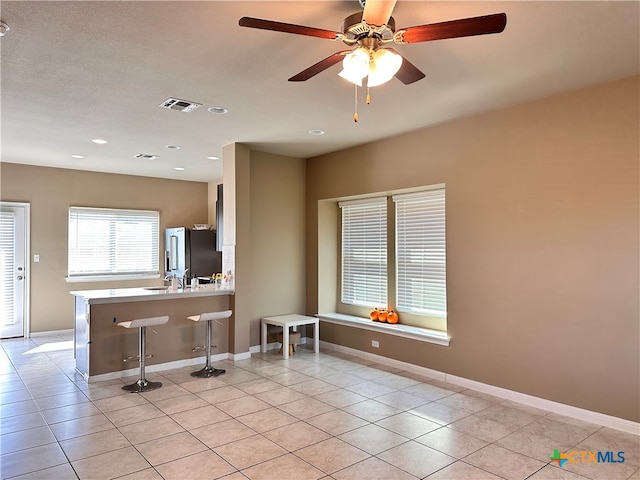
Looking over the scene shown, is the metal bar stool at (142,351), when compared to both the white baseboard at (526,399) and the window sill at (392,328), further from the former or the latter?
the white baseboard at (526,399)

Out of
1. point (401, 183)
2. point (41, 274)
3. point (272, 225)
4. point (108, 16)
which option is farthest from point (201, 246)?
point (108, 16)

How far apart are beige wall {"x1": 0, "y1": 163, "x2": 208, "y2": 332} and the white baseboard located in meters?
5.12

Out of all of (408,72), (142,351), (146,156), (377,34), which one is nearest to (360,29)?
(377,34)

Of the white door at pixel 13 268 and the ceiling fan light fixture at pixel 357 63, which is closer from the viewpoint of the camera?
the ceiling fan light fixture at pixel 357 63

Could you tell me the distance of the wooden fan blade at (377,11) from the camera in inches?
77.9

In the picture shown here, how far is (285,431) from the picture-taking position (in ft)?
11.2

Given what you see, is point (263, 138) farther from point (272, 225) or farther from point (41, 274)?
point (41, 274)

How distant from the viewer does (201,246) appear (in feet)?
24.9

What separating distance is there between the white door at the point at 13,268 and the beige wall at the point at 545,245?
592 cm

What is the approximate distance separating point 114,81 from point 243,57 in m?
1.17

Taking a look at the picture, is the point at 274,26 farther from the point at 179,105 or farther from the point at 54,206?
the point at 54,206

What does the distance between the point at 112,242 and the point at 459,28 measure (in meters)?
7.31

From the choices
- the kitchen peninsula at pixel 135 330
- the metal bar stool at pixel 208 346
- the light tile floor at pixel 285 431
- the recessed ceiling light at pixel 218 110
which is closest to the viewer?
the light tile floor at pixel 285 431

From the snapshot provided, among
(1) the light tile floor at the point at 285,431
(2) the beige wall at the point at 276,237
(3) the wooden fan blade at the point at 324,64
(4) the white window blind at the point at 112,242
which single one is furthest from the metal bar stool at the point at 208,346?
(4) the white window blind at the point at 112,242
